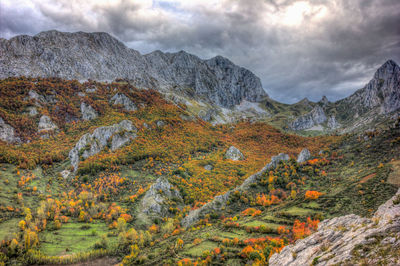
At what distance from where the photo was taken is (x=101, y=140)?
6845 inches

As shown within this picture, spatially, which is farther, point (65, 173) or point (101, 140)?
point (101, 140)

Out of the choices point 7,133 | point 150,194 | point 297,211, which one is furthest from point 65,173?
point 297,211

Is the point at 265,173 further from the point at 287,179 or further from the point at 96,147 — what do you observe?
the point at 96,147

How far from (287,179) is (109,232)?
109037 mm

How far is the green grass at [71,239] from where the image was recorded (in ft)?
287

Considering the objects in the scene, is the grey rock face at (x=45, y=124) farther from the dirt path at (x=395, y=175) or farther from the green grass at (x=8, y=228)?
the dirt path at (x=395, y=175)

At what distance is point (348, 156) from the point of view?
11681 centimetres

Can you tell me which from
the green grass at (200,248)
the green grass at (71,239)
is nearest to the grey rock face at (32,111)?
the green grass at (71,239)

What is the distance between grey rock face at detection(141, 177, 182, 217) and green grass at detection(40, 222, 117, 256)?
2419 centimetres

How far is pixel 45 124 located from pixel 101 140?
71.5 m

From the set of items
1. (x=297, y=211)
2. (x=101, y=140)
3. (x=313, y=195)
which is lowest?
(x=297, y=211)

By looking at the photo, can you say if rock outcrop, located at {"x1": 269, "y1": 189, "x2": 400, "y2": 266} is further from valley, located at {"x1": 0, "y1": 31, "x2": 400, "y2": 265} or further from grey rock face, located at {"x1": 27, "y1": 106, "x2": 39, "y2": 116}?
grey rock face, located at {"x1": 27, "y1": 106, "x2": 39, "y2": 116}

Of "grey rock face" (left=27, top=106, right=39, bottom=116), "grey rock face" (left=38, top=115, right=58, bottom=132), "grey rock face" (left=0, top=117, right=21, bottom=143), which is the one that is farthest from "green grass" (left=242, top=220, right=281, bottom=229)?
"grey rock face" (left=27, top=106, right=39, bottom=116)

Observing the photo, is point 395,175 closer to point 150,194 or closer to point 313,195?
point 313,195
